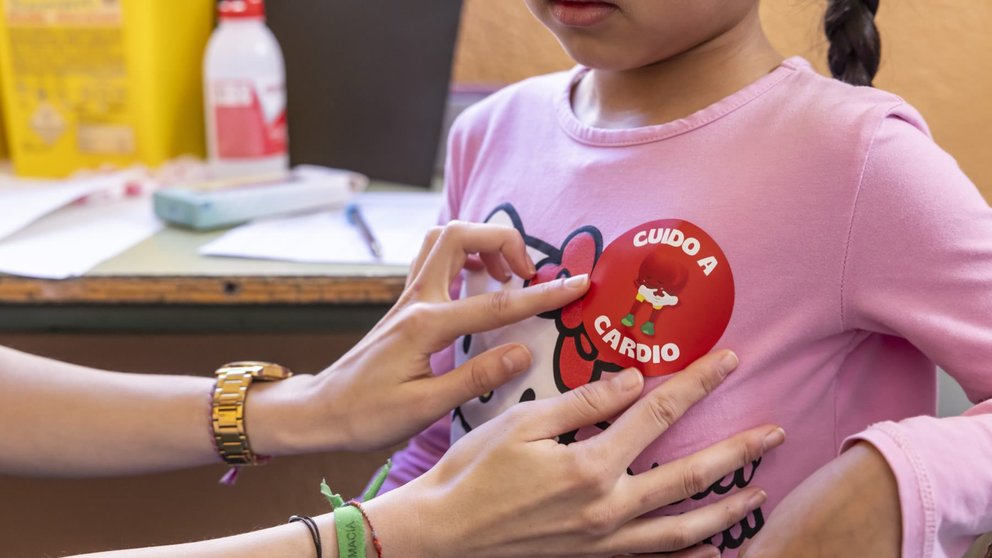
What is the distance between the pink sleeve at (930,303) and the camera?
0.59m

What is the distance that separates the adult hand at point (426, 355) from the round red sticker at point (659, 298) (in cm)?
3

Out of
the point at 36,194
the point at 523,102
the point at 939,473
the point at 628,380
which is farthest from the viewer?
the point at 36,194

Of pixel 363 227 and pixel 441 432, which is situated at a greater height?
pixel 363 227

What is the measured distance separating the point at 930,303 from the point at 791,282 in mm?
89

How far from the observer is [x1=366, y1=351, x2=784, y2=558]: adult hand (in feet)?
2.16

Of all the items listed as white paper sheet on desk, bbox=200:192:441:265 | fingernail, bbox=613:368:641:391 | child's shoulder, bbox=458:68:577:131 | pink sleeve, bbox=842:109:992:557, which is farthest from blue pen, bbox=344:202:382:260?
pink sleeve, bbox=842:109:992:557

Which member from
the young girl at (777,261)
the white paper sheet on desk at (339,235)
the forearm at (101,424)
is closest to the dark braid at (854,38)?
the young girl at (777,261)

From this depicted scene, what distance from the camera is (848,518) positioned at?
0.59 m

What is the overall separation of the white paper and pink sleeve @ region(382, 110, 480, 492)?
1.69ft

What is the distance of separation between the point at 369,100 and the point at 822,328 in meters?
0.83

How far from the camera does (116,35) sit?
4.28 ft

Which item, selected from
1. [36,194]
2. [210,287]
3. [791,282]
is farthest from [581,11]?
[36,194]

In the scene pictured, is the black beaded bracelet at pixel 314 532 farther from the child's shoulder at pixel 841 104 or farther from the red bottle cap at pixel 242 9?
the red bottle cap at pixel 242 9

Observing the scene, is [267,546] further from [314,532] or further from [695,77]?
[695,77]
